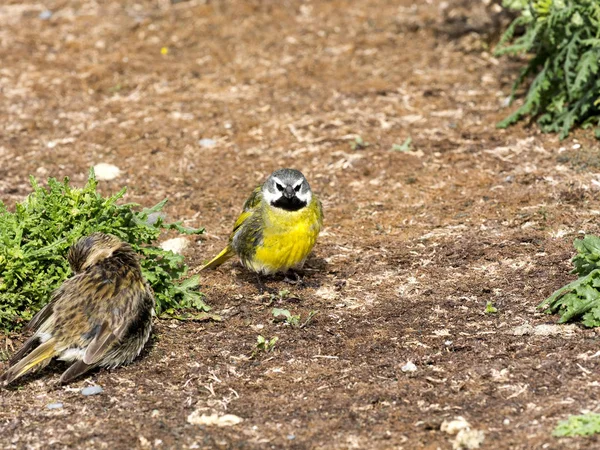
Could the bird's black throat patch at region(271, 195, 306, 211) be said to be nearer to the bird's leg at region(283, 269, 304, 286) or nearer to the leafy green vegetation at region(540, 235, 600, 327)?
the bird's leg at region(283, 269, 304, 286)

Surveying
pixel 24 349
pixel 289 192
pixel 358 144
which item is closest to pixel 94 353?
pixel 24 349

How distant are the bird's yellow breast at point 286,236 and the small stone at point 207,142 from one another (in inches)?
113

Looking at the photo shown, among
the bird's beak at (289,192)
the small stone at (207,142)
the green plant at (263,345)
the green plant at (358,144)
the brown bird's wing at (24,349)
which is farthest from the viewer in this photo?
the small stone at (207,142)

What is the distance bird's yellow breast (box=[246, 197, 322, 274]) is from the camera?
7230 mm

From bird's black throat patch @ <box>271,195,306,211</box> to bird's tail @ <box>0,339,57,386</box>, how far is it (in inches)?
87.4

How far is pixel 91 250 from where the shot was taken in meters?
6.29

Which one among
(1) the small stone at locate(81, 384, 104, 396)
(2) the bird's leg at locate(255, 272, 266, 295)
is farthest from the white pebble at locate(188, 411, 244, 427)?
(2) the bird's leg at locate(255, 272, 266, 295)

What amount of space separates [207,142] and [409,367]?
4900 mm

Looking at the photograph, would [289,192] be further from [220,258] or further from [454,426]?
[454,426]

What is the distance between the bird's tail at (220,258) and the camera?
759 centimetres

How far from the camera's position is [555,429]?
488cm

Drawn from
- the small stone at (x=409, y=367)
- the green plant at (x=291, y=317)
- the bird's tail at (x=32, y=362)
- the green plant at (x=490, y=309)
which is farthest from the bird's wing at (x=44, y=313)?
the green plant at (x=490, y=309)

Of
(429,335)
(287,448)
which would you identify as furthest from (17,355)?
(429,335)

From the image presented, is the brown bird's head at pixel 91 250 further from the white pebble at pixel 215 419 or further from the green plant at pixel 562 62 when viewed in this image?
the green plant at pixel 562 62
